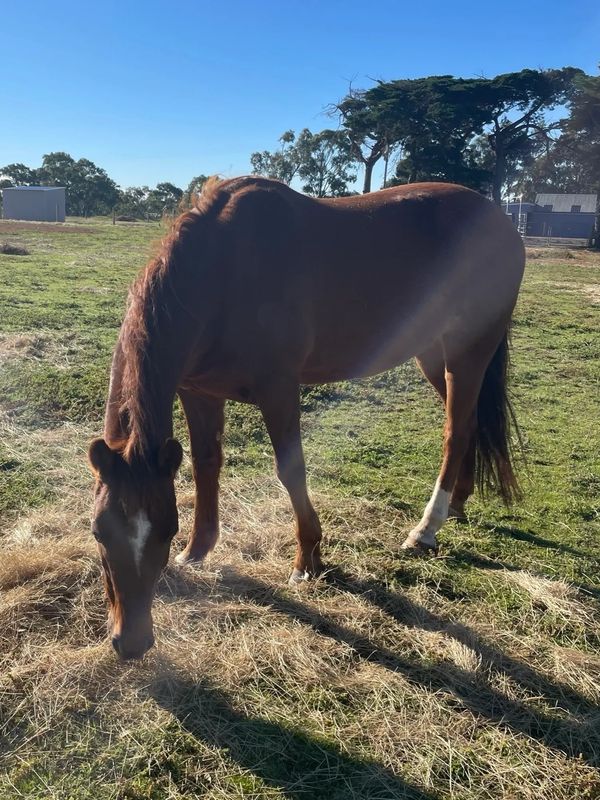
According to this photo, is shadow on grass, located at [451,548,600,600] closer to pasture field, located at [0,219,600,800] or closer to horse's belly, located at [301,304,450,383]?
pasture field, located at [0,219,600,800]

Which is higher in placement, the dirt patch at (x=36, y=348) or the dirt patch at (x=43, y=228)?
the dirt patch at (x=43, y=228)

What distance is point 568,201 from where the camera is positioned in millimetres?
55312

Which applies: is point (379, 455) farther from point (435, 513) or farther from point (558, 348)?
point (558, 348)

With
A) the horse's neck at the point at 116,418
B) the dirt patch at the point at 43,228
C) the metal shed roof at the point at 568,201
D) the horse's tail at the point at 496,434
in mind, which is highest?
the metal shed roof at the point at 568,201

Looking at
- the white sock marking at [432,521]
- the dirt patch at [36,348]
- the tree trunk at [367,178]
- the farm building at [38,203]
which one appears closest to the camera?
the white sock marking at [432,521]

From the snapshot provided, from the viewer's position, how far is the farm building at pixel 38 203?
48000mm

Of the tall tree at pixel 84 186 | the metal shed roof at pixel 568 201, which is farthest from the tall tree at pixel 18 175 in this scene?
the metal shed roof at pixel 568 201

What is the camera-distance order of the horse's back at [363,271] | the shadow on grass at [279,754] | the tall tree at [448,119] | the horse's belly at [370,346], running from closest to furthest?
the shadow on grass at [279,754] → the horse's back at [363,271] → the horse's belly at [370,346] → the tall tree at [448,119]

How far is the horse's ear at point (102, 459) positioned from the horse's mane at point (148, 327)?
6cm

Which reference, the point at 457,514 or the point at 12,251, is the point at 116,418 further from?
the point at 12,251

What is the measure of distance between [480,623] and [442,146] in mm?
29692

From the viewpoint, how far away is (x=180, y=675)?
7.69 ft

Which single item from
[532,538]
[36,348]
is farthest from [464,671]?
[36,348]

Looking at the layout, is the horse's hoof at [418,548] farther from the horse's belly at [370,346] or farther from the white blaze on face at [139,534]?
the white blaze on face at [139,534]
